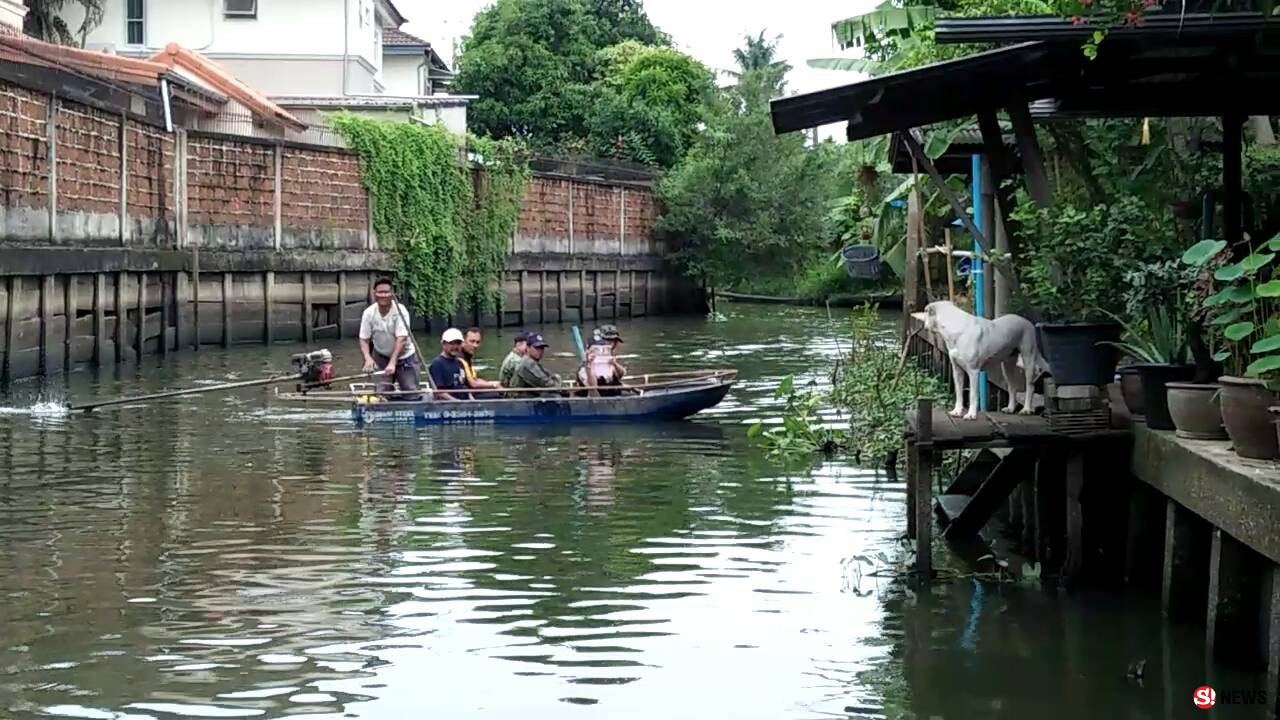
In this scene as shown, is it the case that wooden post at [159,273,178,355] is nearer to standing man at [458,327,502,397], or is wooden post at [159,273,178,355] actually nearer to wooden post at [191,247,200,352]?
wooden post at [191,247,200,352]

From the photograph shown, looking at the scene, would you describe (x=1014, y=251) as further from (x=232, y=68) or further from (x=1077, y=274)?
(x=232, y=68)

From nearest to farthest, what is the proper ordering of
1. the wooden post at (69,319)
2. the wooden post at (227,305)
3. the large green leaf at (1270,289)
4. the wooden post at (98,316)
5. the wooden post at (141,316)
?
the large green leaf at (1270,289) < the wooden post at (69,319) < the wooden post at (98,316) < the wooden post at (141,316) < the wooden post at (227,305)

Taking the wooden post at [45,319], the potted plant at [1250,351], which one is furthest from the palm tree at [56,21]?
the potted plant at [1250,351]

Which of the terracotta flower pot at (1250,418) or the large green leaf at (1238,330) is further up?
the large green leaf at (1238,330)

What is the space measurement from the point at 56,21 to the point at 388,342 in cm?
2835

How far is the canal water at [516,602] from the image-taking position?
807 cm

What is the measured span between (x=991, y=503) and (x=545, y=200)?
3634 cm

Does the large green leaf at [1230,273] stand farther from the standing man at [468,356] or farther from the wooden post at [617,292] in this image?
the wooden post at [617,292]

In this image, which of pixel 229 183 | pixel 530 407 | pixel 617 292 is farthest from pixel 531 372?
pixel 617 292

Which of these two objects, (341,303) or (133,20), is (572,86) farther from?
(341,303)

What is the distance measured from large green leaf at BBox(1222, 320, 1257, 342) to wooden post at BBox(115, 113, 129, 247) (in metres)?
23.7

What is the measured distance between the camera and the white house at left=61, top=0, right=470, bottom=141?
45.7 meters

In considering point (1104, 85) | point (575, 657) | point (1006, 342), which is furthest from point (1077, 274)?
point (575, 657)

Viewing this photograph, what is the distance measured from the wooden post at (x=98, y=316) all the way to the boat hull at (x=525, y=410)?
933cm
